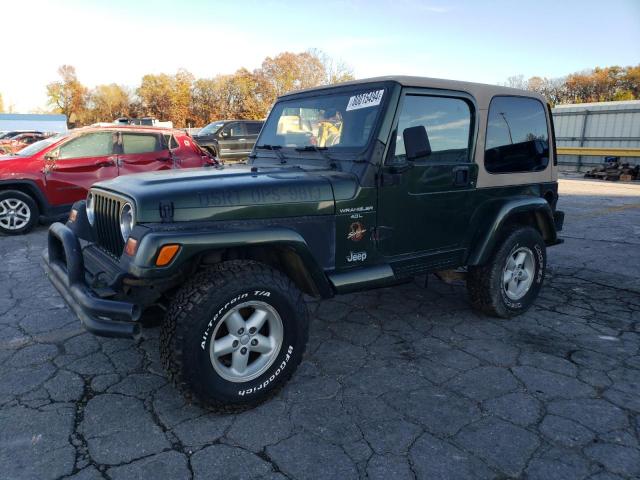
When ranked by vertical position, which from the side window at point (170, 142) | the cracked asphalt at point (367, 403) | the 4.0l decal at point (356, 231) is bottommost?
the cracked asphalt at point (367, 403)

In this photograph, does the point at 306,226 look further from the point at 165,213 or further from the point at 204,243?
the point at 165,213

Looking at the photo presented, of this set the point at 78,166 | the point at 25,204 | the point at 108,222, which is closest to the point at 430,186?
the point at 108,222

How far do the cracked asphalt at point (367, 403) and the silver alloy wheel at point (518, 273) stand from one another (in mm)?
259

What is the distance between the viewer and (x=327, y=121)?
11.1 ft

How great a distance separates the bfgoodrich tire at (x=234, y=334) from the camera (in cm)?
239

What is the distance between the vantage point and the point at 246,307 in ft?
8.64

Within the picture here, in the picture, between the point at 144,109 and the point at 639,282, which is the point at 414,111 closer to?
the point at 639,282

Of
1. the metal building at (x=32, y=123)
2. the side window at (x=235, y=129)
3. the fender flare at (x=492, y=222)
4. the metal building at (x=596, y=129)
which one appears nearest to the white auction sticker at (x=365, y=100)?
the fender flare at (x=492, y=222)

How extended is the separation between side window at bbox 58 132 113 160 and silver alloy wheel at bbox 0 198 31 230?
95cm

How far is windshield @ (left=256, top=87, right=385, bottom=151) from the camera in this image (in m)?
3.13

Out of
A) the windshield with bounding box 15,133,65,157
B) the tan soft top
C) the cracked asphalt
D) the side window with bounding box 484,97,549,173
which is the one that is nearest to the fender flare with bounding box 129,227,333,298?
the cracked asphalt

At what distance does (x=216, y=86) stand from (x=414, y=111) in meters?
62.7

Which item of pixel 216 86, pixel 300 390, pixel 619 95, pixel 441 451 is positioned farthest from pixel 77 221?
pixel 216 86

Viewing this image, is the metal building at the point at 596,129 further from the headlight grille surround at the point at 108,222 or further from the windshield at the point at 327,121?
the headlight grille surround at the point at 108,222
